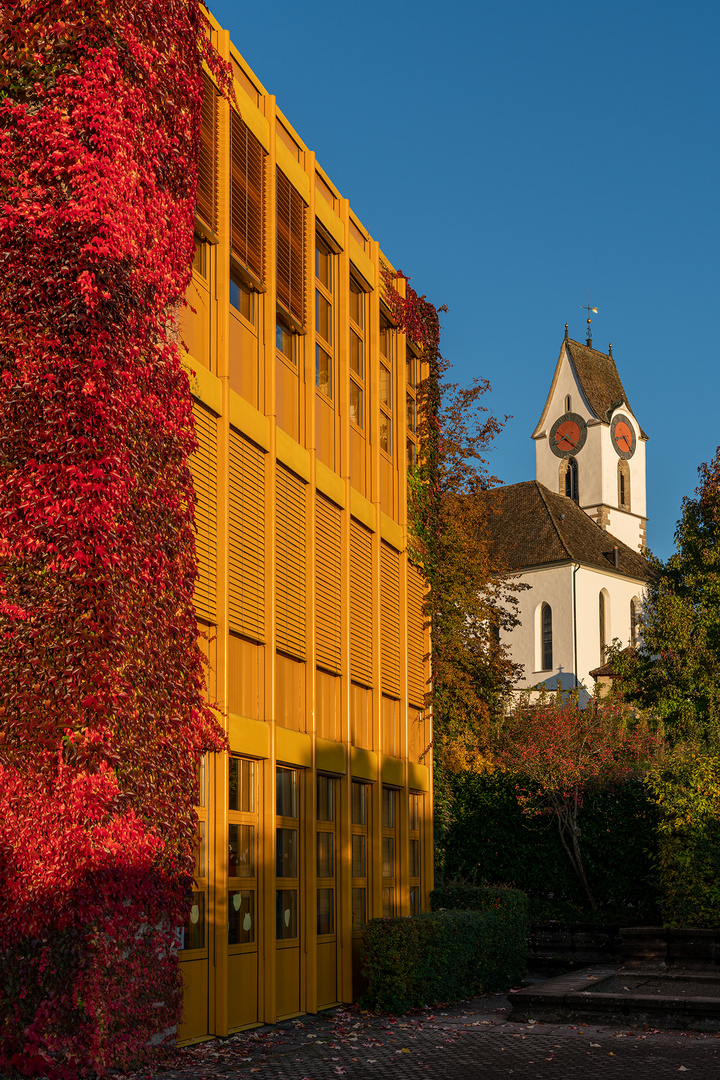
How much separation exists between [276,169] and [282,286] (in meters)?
1.31

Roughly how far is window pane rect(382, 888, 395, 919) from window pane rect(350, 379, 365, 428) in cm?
625

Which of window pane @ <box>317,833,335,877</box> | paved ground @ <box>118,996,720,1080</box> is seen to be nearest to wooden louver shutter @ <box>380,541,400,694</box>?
window pane @ <box>317,833,335,877</box>

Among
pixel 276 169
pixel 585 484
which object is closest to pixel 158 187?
pixel 276 169

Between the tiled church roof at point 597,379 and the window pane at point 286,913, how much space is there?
224 ft

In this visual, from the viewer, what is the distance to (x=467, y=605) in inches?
1024

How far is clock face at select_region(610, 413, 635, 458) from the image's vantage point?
7938 cm

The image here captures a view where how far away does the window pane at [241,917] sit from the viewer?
11.5m

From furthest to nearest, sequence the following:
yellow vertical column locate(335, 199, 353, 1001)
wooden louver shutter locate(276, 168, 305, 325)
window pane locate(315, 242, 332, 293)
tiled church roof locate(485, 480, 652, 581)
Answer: tiled church roof locate(485, 480, 652, 581), window pane locate(315, 242, 332, 293), yellow vertical column locate(335, 199, 353, 1001), wooden louver shutter locate(276, 168, 305, 325)

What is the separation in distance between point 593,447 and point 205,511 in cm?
6884

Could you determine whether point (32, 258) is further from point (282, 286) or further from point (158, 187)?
point (282, 286)

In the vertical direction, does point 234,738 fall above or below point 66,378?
below

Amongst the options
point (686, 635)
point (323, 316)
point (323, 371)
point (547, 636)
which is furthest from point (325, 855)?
point (547, 636)

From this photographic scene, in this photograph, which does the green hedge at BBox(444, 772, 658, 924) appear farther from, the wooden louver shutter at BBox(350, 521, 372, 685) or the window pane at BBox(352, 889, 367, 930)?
the wooden louver shutter at BBox(350, 521, 372, 685)

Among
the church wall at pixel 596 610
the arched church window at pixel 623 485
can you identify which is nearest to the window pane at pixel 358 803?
the church wall at pixel 596 610
